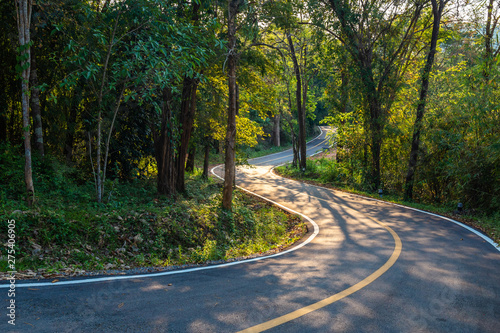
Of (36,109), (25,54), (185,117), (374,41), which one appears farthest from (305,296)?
(374,41)

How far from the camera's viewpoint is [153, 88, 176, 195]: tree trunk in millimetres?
12767

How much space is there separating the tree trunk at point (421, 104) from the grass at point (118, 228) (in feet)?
24.9

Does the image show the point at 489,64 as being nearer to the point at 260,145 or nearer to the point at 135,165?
the point at 135,165

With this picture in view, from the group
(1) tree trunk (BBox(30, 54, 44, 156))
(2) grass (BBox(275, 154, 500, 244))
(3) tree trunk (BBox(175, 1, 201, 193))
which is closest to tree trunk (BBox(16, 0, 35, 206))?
(1) tree trunk (BBox(30, 54, 44, 156))

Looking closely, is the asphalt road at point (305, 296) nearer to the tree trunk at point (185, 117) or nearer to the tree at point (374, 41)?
the tree trunk at point (185, 117)

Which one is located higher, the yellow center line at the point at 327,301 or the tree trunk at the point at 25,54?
the tree trunk at the point at 25,54

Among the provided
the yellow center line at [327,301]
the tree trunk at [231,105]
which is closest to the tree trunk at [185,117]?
the tree trunk at [231,105]

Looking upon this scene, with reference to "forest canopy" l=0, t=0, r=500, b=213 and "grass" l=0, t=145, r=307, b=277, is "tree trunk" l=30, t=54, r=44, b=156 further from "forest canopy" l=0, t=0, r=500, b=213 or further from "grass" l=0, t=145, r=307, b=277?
"grass" l=0, t=145, r=307, b=277

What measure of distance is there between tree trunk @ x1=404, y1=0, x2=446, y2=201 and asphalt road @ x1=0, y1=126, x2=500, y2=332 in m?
8.77

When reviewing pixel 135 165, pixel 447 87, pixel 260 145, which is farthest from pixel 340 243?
pixel 260 145

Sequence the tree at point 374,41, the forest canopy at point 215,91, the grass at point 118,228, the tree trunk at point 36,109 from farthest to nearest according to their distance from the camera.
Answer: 1. the tree at point 374,41
2. the tree trunk at point 36,109
3. the forest canopy at point 215,91
4. the grass at point 118,228

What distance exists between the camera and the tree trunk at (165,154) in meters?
12.8

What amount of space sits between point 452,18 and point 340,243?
15.7 meters

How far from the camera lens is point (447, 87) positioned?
66.0ft
